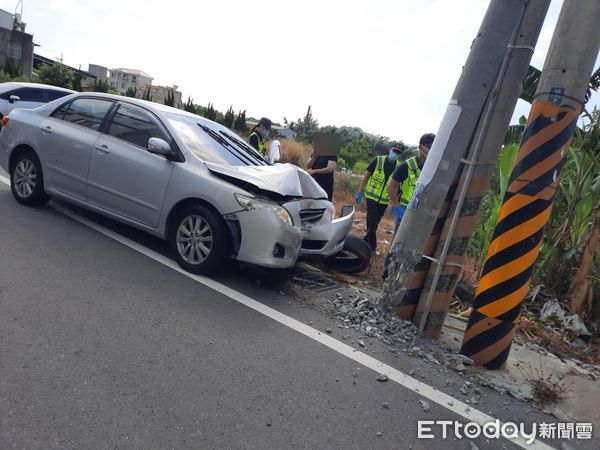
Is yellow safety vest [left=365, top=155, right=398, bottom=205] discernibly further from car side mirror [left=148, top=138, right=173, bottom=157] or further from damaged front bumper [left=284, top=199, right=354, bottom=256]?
car side mirror [left=148, top=138, right=173, bottom=157]

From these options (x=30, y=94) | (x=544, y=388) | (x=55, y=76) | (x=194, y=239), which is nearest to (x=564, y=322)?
(x=544, y=388)

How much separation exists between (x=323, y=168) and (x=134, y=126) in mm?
3060

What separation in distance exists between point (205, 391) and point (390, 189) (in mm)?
4158

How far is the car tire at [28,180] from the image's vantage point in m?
6.10

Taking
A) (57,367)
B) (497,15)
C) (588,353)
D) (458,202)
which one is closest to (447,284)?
(458,202)

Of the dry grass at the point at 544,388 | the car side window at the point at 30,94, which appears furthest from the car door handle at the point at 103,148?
the car side window at the point at 30,94

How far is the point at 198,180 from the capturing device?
16.2 feet

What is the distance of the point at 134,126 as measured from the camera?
557 centimetres

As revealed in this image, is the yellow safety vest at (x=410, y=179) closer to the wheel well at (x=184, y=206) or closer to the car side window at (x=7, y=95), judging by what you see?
the wheel well at (x=184, y=206)

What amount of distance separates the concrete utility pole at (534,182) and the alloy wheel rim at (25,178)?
5.49 meters

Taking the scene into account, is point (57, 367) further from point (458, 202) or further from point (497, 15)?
point (497, 15)

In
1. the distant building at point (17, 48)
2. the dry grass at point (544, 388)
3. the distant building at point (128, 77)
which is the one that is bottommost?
the dry grass at point (544, 388)

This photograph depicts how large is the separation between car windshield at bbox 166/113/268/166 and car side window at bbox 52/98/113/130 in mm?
925

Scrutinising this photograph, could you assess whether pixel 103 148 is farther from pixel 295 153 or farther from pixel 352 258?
pixel 295 153
